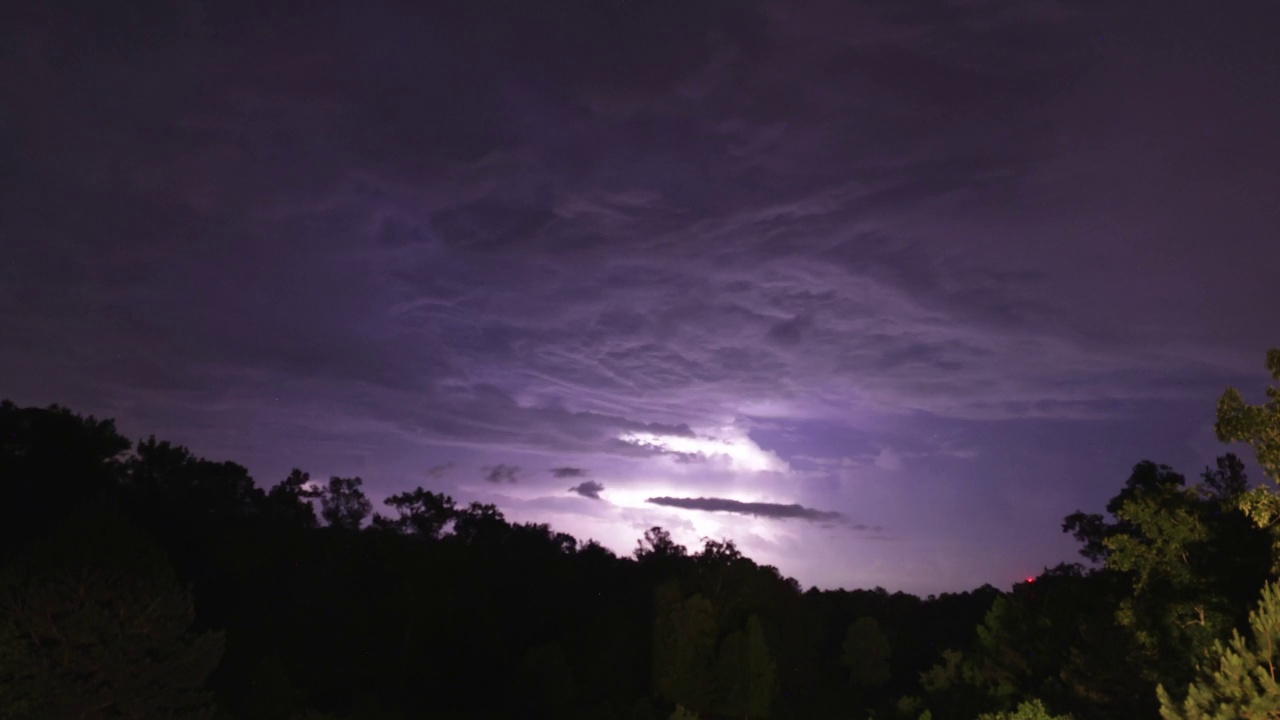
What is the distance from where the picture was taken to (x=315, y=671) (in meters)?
49.8

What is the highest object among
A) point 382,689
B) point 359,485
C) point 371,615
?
point 359,485

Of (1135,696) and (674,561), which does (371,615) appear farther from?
(674,561)

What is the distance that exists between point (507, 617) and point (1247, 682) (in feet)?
194

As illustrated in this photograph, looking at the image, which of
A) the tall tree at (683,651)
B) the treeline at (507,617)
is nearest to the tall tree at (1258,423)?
the treeline at (507,617)

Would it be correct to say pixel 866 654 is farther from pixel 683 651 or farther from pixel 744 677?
pixel 683 651

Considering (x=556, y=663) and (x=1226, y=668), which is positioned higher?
(x=1226, y=668)

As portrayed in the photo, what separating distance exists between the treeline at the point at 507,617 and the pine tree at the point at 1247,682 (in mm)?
33

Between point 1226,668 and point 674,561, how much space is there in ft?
316

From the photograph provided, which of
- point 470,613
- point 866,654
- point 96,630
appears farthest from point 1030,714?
point 866,654

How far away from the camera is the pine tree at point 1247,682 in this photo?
11086 mm

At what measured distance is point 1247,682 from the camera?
11234 mm

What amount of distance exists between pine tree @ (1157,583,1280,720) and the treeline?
3cm

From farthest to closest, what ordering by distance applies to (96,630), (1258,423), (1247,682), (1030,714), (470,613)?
(470,613) → (96,630) → (1030,714) → (1258,423) → (1247,682)

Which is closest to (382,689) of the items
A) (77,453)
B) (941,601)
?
(77,453)
